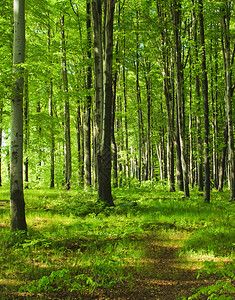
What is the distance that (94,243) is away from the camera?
5.75 meters

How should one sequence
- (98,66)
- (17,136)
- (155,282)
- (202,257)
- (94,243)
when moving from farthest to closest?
(98,66), (17,136), (94,243), (202,257), (155,282)

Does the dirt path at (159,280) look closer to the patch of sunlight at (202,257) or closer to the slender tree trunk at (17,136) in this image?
the patch of sunlight at (202,257)

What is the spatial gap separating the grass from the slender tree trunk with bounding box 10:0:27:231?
1.68 feet

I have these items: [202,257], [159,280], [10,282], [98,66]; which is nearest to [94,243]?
[159,280]

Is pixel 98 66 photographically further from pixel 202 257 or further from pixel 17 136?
pixel 202 257

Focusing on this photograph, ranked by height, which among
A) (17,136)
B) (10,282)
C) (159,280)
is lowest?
(159,280)

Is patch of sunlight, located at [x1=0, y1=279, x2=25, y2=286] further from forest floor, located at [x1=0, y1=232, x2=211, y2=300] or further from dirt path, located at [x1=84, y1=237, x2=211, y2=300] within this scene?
dirt path, located at [x1=84, y1=237, x2=211, y2=300]

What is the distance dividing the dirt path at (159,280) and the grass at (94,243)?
14 centimetres

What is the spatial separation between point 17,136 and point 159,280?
4373 millimetres

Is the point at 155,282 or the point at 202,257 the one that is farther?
the point at 202,257

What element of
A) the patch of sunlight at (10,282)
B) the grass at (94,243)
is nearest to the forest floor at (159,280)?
the grass at (94,243)

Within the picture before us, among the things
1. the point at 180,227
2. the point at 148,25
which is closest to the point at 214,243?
the point at 180,227

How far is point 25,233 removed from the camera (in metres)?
5.90

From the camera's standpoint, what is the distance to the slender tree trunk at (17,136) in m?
5.93
